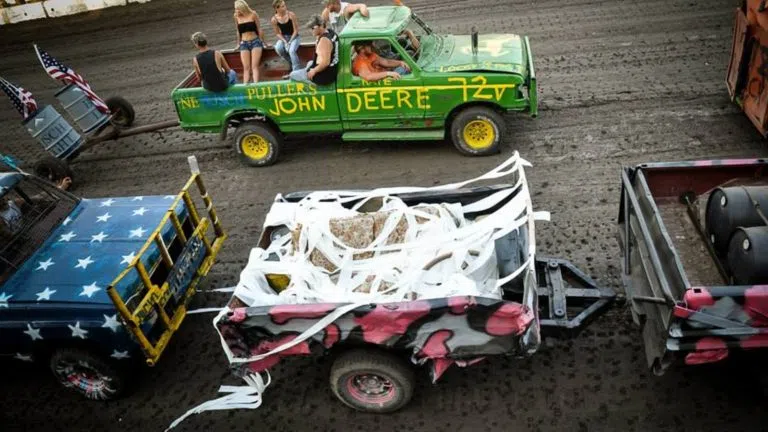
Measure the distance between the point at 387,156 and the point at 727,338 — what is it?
212 inches

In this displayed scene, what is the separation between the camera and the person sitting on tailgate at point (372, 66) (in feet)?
25.3

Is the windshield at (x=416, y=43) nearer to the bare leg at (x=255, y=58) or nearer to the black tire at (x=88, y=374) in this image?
the bare leg at (x=255, y=58)

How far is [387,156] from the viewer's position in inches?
339

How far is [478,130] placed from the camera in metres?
8.04

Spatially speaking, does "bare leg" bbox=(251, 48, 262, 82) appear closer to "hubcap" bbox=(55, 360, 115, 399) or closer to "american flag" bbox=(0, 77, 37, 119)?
"american flag" bbox=(0, 77, 37, 119)

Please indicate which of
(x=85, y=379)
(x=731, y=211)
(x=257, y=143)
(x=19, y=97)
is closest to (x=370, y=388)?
(x=85, y=379)

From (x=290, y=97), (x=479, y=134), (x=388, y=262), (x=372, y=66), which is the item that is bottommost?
(x=479, y=134)

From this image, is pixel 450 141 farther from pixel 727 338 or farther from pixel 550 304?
pixel 727 338

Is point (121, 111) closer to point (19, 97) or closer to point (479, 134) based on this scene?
point (19, 97)

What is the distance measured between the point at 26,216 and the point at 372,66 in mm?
4390

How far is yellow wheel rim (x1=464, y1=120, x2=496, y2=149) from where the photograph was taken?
7953mm

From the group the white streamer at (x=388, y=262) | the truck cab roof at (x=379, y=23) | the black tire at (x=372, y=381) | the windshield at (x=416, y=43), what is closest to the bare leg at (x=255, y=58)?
the truck cab roof at (x=379, y=23)

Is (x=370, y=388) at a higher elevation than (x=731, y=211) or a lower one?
lower

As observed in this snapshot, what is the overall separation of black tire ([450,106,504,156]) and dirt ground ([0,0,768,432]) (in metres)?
0.20
